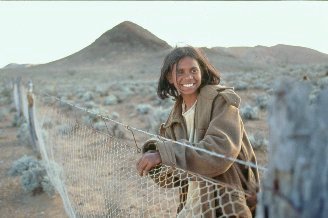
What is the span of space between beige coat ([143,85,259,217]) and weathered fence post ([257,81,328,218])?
1151 millimetres

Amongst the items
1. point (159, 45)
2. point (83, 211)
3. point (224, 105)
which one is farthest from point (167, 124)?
point (159, 45)

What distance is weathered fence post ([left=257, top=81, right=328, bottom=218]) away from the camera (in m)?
1.46

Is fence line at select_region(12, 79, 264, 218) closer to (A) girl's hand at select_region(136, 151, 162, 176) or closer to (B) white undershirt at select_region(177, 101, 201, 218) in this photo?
(B) white undershirt at select_region(177, 101, 201, 218)

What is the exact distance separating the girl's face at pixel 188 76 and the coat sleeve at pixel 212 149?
0.48m

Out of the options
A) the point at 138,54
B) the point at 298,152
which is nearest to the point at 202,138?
the point at 298,152

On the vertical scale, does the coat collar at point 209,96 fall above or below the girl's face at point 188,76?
below

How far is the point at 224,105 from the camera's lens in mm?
3203

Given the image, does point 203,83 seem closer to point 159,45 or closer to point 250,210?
point 250,210

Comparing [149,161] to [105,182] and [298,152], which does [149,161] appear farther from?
[105,182]

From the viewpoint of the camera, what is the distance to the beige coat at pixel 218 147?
2949mm

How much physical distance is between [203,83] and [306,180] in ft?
7.03

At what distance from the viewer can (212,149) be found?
2.94 m

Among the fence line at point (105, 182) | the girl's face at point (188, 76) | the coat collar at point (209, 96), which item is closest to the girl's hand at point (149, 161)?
the fence line at point (105, 182)

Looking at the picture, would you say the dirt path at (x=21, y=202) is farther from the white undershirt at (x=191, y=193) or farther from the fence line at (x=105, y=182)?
the white undershirt at (x=191, y=193)
